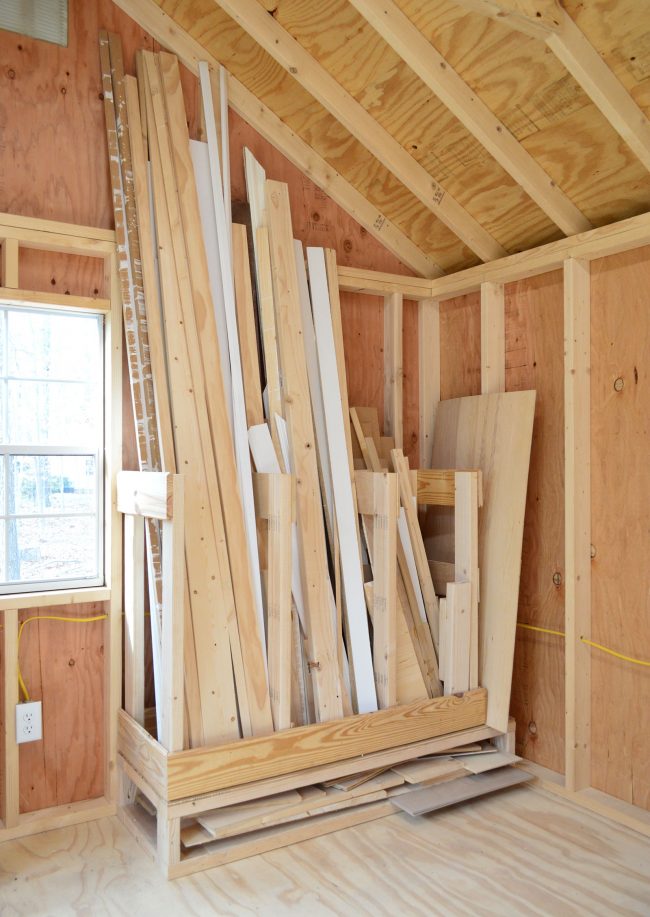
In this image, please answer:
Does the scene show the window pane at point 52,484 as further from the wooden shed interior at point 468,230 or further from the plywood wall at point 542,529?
the plywood wall at point 542,529

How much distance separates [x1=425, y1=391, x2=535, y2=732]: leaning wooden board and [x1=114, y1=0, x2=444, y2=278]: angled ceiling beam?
36.8 inches

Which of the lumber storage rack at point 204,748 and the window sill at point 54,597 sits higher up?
the window sill at point 54,597

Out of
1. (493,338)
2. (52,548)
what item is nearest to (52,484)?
(52,548)

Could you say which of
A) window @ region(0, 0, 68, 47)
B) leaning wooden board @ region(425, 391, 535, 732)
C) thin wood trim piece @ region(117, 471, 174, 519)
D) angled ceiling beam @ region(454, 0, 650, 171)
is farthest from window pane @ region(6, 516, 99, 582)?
angled ceiling beam @ region(454, 0, 650, 171)

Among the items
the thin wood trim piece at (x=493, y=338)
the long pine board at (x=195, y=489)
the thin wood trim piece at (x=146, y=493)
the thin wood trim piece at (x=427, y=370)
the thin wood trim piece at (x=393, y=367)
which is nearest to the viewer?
the thin wood trim piece at (x=146, y=493)

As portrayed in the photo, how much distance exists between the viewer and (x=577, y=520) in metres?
3.21

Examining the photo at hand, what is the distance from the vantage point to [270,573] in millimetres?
2900

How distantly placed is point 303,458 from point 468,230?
4.59 ft

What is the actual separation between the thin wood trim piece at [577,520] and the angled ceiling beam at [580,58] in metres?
0.63

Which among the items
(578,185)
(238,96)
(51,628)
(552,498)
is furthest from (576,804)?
(238,96)

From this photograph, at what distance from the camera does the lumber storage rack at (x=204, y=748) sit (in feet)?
8.58

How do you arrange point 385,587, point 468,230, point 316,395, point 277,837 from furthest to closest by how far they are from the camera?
point 468,230 < point 316,395 < point 385,587 < point 277,837

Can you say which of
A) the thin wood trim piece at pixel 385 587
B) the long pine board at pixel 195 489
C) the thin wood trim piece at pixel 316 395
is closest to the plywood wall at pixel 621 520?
the thin wood trim piece at pixel 385 587

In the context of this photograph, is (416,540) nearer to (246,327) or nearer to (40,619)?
(246,327)
